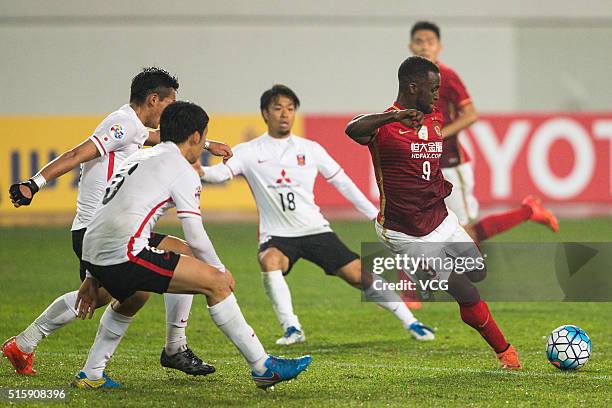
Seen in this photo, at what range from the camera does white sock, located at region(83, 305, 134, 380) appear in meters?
6.63

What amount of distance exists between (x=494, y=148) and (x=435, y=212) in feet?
34.6

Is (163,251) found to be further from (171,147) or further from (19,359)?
(19,359)

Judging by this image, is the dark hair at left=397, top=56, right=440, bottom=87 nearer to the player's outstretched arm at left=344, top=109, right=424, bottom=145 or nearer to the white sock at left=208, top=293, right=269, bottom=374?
the player's outstretched arm at left=344, top=109, right=424, bottom=145

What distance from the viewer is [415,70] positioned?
286 inches

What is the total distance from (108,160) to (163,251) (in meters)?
1.06

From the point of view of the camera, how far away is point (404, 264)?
A: 7.78 meters

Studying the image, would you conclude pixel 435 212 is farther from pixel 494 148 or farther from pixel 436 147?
pixel 494 148

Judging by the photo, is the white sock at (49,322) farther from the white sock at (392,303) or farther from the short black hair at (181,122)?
the white sock at (392,303)

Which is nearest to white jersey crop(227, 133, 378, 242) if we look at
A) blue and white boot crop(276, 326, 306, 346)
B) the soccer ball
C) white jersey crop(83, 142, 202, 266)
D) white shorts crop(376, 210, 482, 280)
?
blue and white boot crop(276, 326, 306, 346)

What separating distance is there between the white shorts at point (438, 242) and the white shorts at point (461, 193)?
9.63ft

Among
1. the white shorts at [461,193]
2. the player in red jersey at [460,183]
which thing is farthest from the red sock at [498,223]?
the white shorts at [461,193]

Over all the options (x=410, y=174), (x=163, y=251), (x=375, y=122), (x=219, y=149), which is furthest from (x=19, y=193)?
(x=410, y=174)

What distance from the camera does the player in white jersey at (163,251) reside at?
6176mm

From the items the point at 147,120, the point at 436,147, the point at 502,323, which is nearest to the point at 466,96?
the point at 502,323
